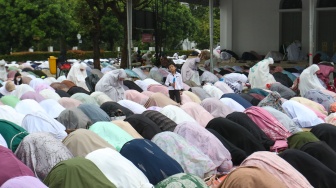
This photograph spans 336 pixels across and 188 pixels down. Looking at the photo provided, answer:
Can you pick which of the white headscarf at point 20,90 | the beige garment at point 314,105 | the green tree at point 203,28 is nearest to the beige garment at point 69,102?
the white headscarf at point 20,90

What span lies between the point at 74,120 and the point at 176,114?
5.03 feet

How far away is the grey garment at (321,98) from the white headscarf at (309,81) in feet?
2.41

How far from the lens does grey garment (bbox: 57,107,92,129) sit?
8810mm

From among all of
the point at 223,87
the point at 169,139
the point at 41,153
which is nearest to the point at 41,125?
the point at 41,153

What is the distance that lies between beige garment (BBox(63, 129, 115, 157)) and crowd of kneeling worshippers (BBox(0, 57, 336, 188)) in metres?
0.01

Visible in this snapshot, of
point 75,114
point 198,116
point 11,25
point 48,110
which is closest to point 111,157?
point 75,114

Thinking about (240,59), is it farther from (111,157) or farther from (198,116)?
(111,157)

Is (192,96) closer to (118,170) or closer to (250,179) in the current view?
(118,170)

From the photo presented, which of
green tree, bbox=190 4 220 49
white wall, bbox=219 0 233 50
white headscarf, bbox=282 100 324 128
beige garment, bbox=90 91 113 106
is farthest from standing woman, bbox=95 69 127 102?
green tree, bbox=190 4 220 49

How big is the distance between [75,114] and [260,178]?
14.6 ft

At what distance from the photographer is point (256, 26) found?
20.0 metres

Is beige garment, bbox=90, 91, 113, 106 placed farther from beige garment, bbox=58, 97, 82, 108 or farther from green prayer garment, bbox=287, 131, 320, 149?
green prayer garment, bbox=287, 131, 320, 149

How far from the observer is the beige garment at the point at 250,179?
16.5 ft

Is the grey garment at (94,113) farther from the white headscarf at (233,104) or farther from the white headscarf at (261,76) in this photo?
the white headscarf at (261,76)
